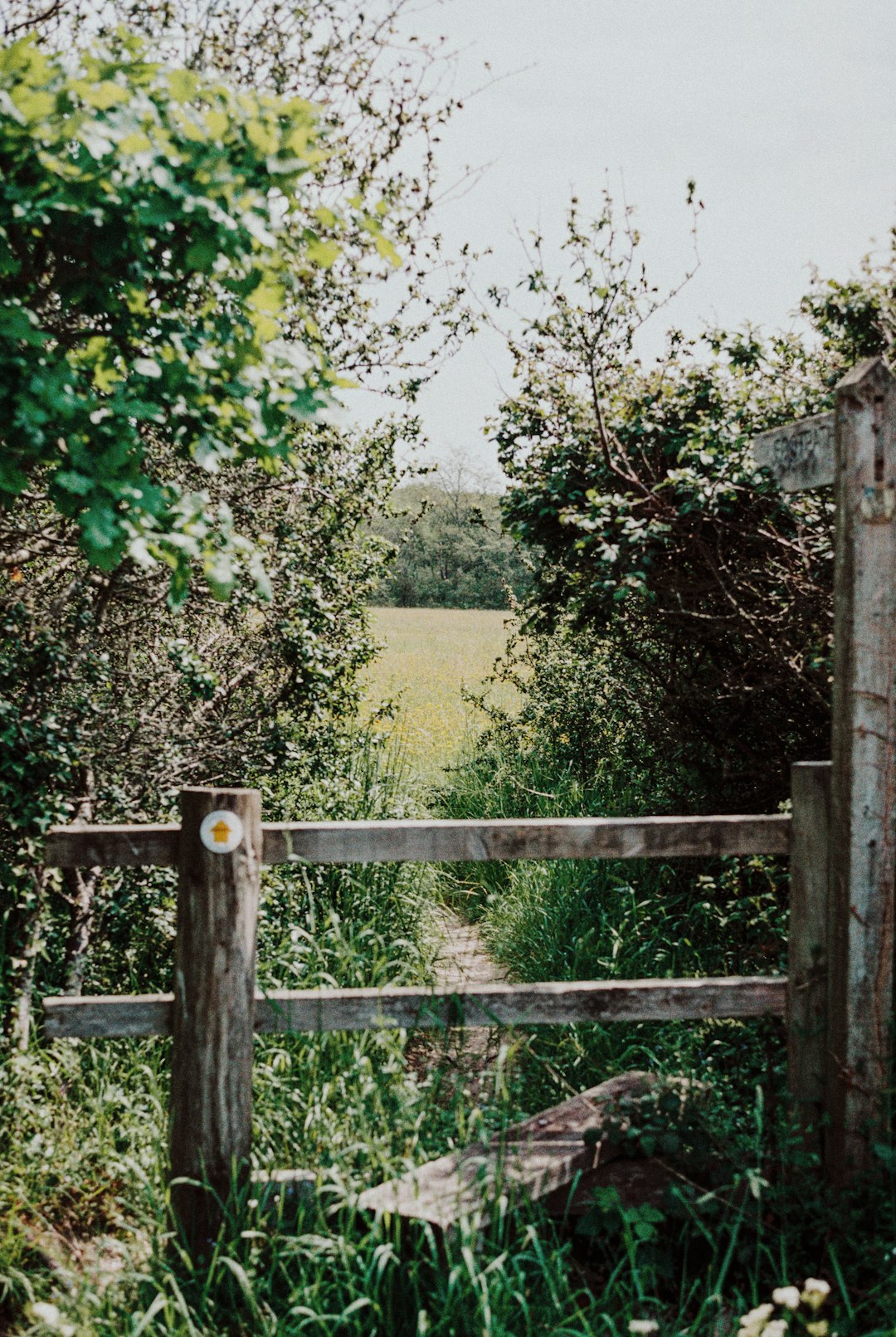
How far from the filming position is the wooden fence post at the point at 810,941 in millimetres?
3096

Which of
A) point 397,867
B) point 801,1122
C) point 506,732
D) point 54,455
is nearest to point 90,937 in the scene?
point 397,867

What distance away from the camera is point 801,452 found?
3.18m

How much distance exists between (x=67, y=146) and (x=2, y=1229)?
3080 millimetres

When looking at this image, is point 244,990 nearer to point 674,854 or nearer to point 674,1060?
point 674,854

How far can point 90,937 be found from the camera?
4500mm

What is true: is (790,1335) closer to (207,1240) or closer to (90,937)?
(207,1240)

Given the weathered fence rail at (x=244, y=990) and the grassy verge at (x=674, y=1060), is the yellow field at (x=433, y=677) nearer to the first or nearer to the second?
the grassy verge at (x=674, y=1060)

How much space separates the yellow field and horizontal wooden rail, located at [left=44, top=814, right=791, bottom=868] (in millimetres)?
3381

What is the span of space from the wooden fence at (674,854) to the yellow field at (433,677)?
11.2 ft

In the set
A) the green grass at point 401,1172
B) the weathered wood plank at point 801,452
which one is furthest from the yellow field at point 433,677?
the weathered wood plank at point 801,452

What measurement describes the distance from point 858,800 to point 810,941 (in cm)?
47

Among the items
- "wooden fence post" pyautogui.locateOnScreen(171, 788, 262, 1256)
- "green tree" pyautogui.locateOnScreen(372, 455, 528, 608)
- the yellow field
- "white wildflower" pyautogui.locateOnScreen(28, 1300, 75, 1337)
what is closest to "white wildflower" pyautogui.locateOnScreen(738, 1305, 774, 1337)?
"wooden fence post" pyautogui.locateOnScreen(171, 788, 262, 1256)

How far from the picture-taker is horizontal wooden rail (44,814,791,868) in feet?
9.62

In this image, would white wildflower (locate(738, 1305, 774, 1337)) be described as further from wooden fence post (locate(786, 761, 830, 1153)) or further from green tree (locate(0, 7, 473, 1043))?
green tree (locate(0, 7, 473, 1043))
